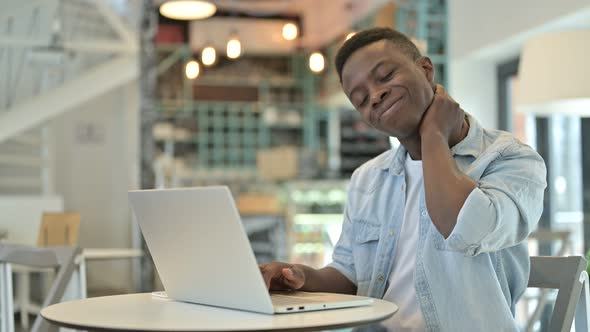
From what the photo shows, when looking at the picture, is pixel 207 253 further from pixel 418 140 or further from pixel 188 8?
pixel 188 8

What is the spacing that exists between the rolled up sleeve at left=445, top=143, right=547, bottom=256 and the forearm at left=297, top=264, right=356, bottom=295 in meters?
0.38

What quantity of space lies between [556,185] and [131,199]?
4.83m

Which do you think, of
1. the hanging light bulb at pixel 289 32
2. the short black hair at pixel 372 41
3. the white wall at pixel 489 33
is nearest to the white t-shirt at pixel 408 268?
the short black hair at pixel 372 41

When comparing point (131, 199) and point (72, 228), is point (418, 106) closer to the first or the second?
point (131, 199)

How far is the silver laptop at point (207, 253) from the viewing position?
4.08ft

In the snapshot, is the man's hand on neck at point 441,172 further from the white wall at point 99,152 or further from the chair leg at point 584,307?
the white wall at point 99,152

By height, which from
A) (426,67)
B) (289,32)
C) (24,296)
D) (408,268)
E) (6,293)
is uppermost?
(289,32)

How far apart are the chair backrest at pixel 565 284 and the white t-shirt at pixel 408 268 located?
249 millimetres

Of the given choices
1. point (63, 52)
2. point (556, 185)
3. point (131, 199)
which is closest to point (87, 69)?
point (63, 52)

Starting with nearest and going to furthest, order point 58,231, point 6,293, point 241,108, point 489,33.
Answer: point 6,293 < point 58,231 < point 489,33 < point 241,108

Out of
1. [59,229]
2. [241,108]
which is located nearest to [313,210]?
[241,108]

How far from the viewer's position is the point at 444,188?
1.43m

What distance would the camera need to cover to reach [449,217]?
56.2 inches

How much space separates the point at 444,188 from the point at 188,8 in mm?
4181
